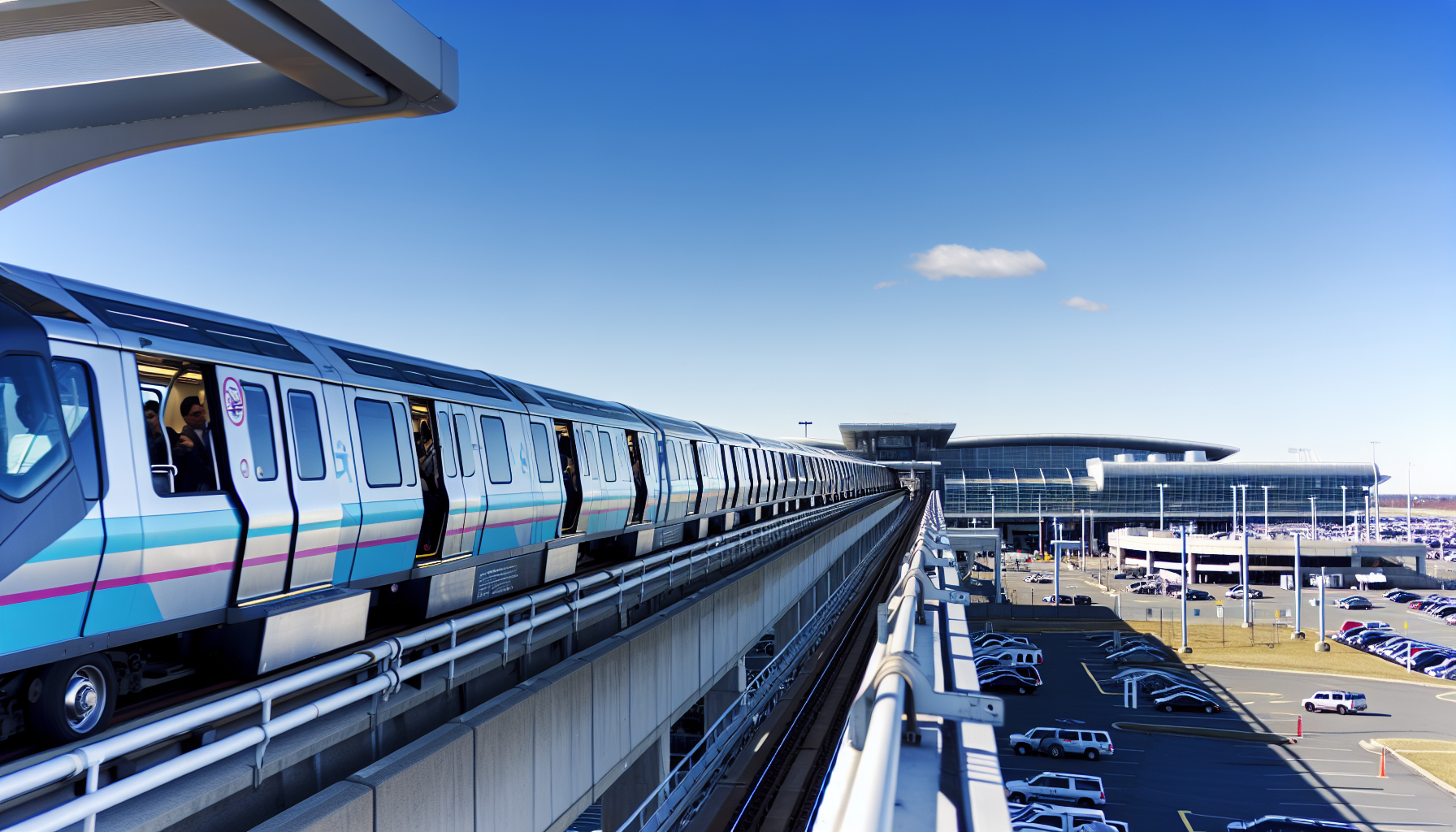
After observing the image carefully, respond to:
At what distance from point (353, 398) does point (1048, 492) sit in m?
115

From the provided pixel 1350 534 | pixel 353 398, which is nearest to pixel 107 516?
pixel 353 398

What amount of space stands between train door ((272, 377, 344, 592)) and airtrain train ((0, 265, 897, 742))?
21 mm

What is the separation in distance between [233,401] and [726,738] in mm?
Answer: 10464

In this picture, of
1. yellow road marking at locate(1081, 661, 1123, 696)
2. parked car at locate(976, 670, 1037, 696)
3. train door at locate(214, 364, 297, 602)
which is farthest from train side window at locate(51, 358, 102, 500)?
yellow road marking at locate(1081, 661, 1123, 696)

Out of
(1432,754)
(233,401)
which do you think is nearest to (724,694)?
(233,401)

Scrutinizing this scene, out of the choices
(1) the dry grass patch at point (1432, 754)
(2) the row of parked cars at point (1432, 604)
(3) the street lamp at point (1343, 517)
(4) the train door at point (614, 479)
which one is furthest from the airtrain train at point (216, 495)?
(3) the street lamp at point (1343, 517)

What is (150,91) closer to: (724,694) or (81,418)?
(81,418)

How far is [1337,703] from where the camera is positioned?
34.6 metres

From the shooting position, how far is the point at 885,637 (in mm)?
4387

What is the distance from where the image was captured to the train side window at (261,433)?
7.45 metres

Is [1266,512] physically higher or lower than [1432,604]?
higher

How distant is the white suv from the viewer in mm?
23359

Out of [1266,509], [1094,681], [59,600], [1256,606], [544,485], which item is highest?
[544,485]

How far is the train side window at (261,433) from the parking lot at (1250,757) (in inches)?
946
